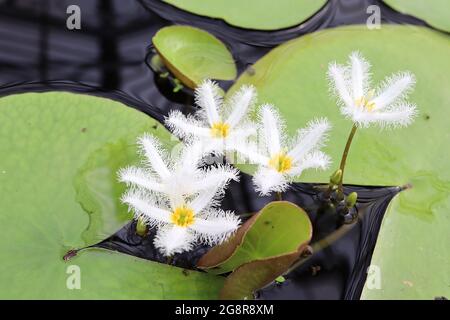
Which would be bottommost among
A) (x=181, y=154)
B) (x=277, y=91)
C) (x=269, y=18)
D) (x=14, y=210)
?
(x=14, y=210)

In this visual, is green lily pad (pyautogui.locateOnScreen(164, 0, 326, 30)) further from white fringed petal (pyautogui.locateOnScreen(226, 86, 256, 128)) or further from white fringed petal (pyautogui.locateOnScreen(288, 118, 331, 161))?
white fringed petal (pyautogui.locateOnScreen(288, 118, 331, 161))

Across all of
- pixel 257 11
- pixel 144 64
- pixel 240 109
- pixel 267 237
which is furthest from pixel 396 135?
pixel 144 64

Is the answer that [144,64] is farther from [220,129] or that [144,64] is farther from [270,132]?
[270,132]

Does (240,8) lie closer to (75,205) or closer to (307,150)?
(307,150)

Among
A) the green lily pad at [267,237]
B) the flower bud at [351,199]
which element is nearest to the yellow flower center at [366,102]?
the flower bud at [351,199]

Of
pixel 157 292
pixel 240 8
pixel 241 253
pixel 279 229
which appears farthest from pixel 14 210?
pixel 240 8

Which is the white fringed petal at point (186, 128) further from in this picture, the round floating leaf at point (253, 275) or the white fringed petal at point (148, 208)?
the round floating leaf at point (253, 275)
